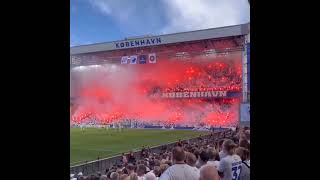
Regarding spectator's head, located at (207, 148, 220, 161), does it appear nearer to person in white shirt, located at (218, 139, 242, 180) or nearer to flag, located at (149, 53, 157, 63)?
person in white shirt, located at (218, 139, 242, 180)

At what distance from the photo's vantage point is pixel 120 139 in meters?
3.40

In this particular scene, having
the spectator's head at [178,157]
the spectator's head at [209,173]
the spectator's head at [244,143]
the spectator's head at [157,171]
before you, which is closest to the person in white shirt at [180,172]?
the spectator's head at [178,157]

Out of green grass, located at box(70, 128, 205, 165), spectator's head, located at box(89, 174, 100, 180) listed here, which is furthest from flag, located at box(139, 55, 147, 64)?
spectator's head, located at box(89, 174, 100, 180)

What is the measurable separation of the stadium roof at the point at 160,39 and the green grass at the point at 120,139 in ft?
2.28

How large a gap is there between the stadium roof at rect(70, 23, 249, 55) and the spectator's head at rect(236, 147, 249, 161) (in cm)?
87

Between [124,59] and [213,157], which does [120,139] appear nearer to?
[124,59]

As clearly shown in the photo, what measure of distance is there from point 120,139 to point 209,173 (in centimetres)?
133

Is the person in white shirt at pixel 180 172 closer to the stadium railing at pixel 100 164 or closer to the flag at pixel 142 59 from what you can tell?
the stadium railing at pixel 100 164

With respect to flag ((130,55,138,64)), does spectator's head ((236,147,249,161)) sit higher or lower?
lower

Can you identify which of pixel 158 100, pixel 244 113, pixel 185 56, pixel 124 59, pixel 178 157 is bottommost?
pixel 178 157

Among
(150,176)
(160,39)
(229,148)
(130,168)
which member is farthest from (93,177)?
(160,39)

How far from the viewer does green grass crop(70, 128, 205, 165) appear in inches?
120
